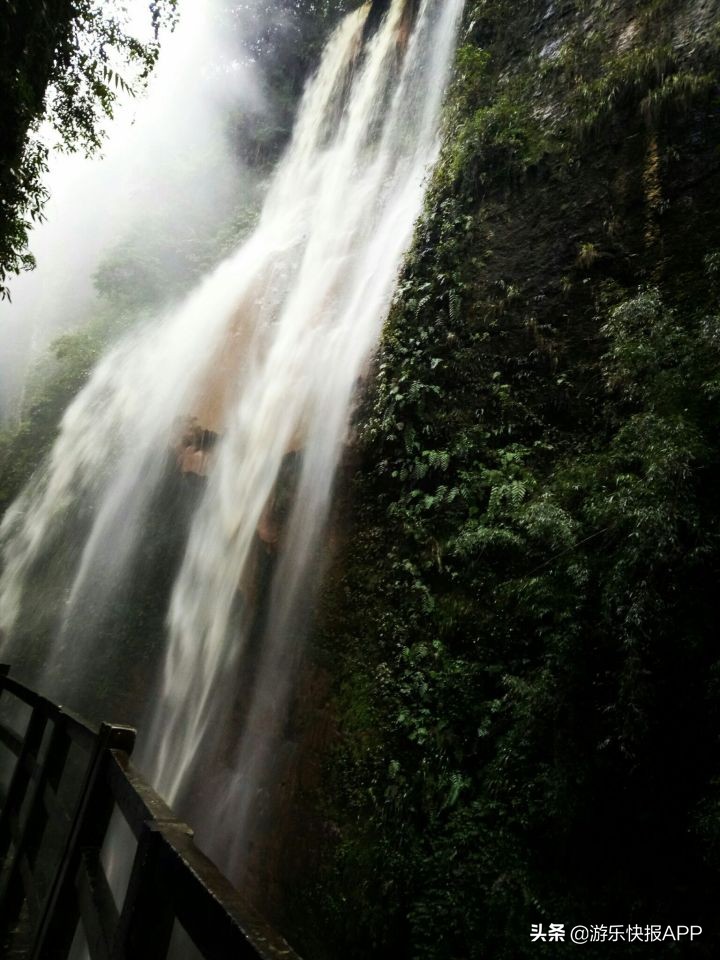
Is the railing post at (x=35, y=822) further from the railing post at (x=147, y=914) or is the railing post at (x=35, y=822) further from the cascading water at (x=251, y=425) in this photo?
the cascading water at (x=251, y=425)

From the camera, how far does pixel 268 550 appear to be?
7688 mm

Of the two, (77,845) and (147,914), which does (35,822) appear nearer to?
(77,845)

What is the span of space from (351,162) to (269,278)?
11.4ft

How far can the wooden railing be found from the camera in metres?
1.35

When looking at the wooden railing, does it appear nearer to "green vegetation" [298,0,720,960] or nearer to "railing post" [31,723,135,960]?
"railing post" [31,723,135,960]

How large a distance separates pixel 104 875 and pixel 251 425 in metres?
7.89

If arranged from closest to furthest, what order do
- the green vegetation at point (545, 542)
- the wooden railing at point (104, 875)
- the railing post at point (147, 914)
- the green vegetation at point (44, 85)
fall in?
the wooden railing at point (104, 875) < the railing post at point (147, 914) < the green vegetation at point (545, 542) < the green vegetation at point (44, 85)

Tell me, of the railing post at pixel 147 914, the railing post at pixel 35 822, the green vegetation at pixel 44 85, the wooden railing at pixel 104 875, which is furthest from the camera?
the green vegetation at pixel 44 85

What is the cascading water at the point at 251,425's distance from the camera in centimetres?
703

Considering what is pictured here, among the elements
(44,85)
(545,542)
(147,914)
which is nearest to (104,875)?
(147,914)

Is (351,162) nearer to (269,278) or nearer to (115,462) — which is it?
(269,278)

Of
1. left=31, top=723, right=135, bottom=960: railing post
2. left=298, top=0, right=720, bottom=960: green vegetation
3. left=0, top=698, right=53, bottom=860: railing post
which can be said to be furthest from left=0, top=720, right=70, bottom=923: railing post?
left=298, top=0, right=720, bottom=960: green vegetation

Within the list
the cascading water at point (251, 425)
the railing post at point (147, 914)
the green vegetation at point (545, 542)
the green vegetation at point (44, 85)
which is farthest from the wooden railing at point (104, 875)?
the green vegetation at point (44, 85)

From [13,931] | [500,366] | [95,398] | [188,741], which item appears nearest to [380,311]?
[500,366]
